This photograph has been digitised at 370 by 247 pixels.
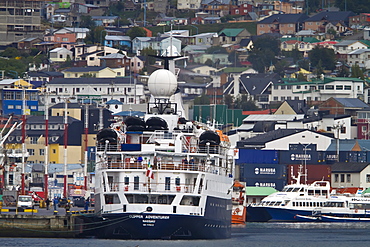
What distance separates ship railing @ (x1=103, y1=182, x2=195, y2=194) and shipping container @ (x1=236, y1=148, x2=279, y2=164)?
208 feet

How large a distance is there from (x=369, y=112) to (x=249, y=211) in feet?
174

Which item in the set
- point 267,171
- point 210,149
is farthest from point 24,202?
point 267,171

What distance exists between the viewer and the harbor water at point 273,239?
7869 centimetres

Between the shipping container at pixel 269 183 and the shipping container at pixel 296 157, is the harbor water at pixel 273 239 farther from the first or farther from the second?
the shipping container at pixel 296 157

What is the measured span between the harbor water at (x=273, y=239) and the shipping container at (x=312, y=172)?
1743 centimetres

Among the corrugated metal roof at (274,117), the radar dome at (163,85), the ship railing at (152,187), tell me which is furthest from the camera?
the corrugated metal roof at (274,117)

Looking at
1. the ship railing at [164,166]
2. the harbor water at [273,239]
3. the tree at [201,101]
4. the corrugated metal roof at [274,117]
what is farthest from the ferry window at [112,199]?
the tree at [201,101]

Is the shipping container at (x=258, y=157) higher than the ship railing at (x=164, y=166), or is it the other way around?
the ship railing at (x=164, y=166)

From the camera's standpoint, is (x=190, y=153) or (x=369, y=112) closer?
(x=190, y=153)

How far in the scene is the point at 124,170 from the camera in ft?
261

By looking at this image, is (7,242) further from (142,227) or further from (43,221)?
(142,227)

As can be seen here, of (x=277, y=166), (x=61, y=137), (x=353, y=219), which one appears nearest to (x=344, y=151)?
(x=277, y=166)

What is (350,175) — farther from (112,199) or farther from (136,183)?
(136,183)

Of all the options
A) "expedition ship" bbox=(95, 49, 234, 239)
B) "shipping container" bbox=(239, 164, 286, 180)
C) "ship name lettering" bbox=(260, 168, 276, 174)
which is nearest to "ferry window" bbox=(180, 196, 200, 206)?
"expedition ship" bbox=(95, 49, 234, 239)
